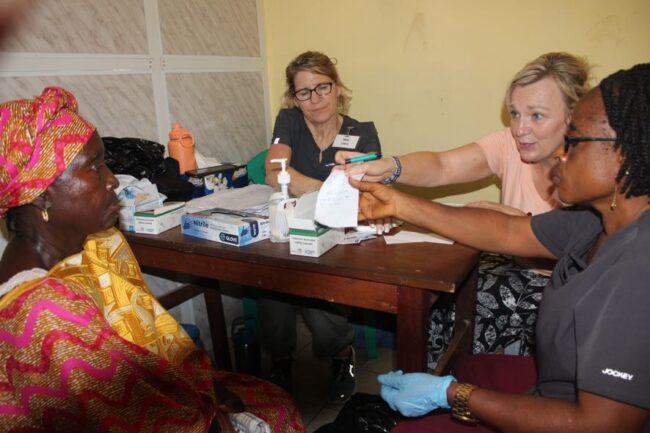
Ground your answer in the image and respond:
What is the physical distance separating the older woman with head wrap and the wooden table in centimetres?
31

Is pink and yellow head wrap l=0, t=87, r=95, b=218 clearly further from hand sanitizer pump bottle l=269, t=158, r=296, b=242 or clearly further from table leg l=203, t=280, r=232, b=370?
table leg l=203, t=280, r=232, b=370

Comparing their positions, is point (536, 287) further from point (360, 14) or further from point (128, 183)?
point (360, 14)

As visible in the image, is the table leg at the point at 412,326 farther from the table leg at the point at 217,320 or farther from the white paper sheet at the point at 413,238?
the table leg at the point at 217,320

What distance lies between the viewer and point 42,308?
953mm

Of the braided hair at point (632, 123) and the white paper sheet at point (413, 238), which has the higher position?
the braided hair at point (632, 123)

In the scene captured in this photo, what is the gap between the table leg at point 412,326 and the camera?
1356 mm

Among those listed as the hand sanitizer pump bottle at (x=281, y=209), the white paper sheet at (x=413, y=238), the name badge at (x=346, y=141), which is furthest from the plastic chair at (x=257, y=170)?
the white paper sheet at (x=413, y=238)

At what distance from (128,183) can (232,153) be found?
125 cm

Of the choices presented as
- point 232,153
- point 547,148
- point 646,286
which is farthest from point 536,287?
point 232,153

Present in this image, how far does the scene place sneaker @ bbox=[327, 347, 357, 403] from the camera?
2.38 m

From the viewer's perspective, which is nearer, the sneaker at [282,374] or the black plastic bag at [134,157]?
the black plastic bag at [134,157]

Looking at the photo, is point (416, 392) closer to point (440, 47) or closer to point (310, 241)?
point (310, 241)

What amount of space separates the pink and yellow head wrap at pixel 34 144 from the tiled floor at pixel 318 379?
1.61 m

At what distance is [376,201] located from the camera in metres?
1.69
